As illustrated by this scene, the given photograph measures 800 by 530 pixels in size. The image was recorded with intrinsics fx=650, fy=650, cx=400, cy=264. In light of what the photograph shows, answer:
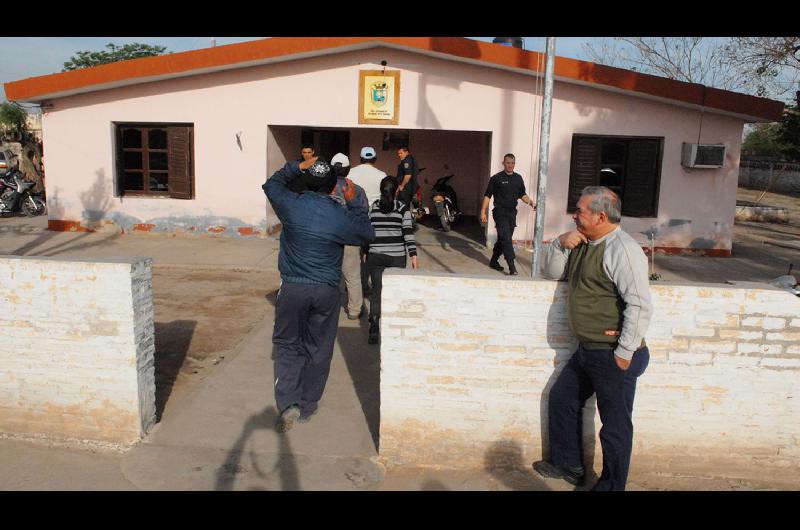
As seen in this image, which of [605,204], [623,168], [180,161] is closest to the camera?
[605,204]

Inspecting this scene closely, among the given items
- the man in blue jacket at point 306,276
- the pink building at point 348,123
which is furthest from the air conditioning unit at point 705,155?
the man in blue jacket at point 306,276

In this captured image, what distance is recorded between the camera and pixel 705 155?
36.1 feet

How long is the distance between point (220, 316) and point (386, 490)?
389 cm

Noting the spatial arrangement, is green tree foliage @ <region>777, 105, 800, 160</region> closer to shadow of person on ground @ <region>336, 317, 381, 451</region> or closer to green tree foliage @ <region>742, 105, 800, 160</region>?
green tree foliage @ <region>742, 105, 800, 160</region>

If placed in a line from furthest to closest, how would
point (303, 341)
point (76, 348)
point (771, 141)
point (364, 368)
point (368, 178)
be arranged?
point (771, 141), point (368, 178), point (364, 368), point (303, 341), point (76, 348)

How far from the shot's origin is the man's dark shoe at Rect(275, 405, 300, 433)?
4.24m

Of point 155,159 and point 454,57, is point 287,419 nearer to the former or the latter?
point 454,57

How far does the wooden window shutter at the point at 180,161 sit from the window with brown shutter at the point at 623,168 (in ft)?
22.5

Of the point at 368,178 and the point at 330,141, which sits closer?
the point at 368,178

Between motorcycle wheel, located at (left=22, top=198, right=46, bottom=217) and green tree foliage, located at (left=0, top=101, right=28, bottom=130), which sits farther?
green tree foliage, located at (left=0, top=101, right=28, bottom=130)

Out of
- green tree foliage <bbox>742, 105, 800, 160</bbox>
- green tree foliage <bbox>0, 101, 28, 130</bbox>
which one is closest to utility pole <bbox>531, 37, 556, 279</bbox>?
green tree foliage <bbox>742, 105, 800, 160</bbox>

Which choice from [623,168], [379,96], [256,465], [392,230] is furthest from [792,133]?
[256,465]

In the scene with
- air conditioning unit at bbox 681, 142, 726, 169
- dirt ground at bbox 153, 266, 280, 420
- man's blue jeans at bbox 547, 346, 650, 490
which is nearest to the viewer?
man's blue jeans at bbox 547, 346, 650, 490

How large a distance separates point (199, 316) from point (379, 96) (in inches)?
226
